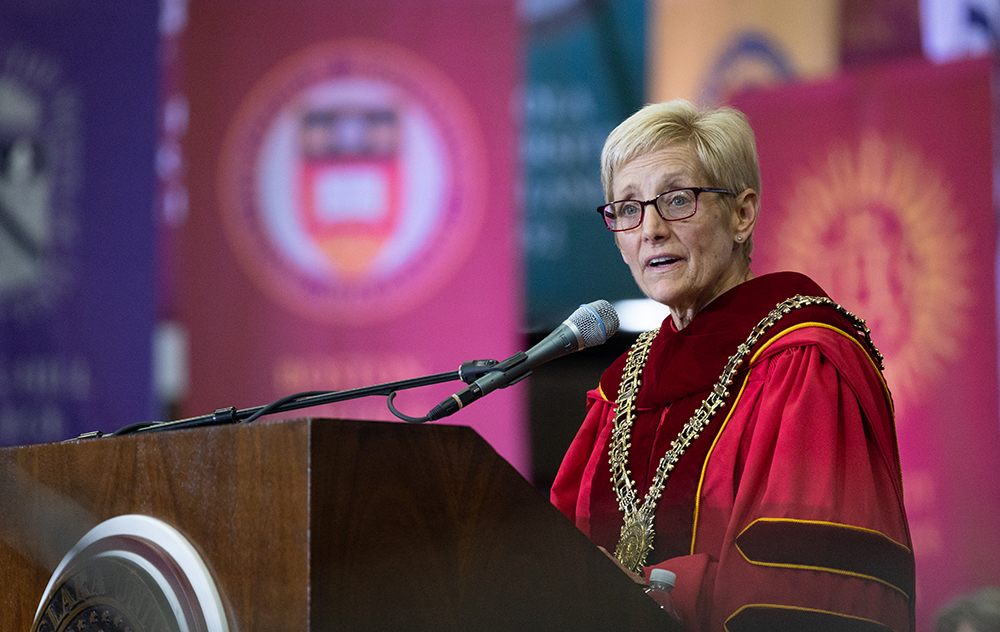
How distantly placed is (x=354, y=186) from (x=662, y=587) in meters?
2.87

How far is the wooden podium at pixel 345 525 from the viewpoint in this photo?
1.14 m

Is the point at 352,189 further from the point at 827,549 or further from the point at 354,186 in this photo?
the point at 827,549

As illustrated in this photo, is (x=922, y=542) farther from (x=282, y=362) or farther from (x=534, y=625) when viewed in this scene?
(x=534, y=625)

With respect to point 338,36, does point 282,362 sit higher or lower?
lower

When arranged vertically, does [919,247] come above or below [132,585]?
above

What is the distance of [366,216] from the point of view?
419 centimetres

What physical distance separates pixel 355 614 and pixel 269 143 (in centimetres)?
327

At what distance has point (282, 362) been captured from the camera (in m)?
4.09

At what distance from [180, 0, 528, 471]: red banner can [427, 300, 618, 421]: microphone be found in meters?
2.48

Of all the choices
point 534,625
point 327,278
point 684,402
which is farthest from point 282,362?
point 534,625

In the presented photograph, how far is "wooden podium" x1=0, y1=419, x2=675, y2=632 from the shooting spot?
114 centimetres

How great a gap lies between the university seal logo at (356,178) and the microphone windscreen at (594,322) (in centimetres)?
256

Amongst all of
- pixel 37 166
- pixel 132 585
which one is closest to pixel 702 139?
pixel 132 585

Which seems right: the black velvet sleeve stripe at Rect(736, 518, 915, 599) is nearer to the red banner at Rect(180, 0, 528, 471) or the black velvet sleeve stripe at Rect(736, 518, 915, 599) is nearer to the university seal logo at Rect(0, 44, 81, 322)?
the red banner at Rect(180, 0, 528, 471)
